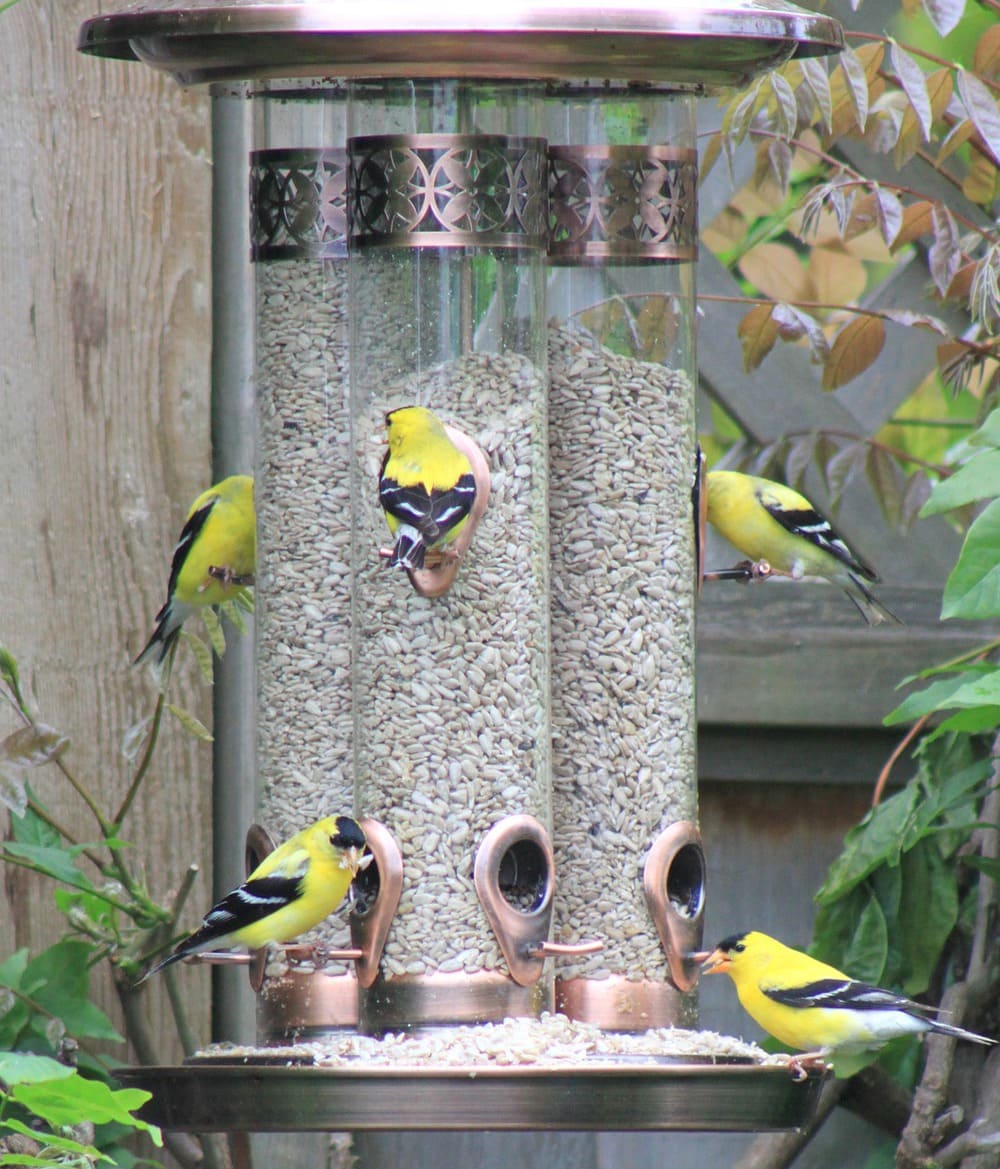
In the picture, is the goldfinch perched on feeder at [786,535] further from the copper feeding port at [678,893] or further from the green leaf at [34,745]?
the green leaf at [34,745]

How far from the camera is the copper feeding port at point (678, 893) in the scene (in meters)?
3.45

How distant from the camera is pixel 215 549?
3723mm

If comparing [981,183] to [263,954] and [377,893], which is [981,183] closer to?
[377,893]

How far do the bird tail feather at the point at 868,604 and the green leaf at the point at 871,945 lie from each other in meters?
0.57

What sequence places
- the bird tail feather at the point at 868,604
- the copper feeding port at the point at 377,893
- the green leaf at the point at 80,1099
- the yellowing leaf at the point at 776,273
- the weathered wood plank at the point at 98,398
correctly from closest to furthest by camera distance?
the green leaf at the point at 80,1099, the copper feeding port at the point at 377,893, the weathered wood plank at the point at 98,398, the bird tail feather at the point at 868,604, the yellowing leaf at the point at 776,273

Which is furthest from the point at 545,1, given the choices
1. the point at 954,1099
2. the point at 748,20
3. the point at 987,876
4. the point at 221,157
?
the point at 954,1099

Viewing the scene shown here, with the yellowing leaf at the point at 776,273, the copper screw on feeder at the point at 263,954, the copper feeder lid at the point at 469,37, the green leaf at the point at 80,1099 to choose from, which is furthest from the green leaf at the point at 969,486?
the yellowing leaf at the point at 776,273

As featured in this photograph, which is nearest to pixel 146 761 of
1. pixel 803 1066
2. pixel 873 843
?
pixel 803 1066

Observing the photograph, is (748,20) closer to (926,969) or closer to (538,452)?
(538,452)

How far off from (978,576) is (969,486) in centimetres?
14

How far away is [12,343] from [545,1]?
1367 mm

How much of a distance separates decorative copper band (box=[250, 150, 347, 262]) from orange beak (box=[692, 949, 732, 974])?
1384 millimetres

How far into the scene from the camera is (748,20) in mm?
3041

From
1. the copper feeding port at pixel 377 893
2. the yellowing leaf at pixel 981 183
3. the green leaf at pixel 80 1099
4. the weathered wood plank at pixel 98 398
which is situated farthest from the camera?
the yellowing leaf at pixel 981 183
